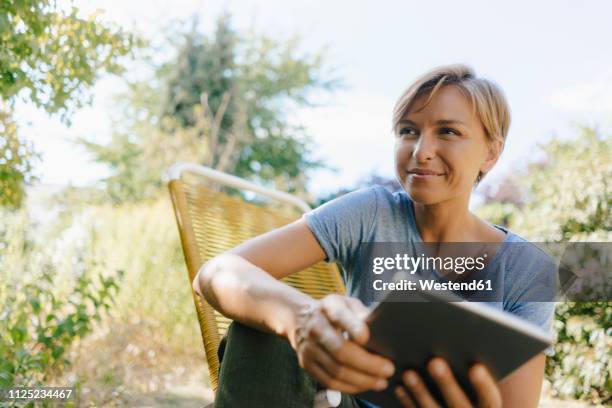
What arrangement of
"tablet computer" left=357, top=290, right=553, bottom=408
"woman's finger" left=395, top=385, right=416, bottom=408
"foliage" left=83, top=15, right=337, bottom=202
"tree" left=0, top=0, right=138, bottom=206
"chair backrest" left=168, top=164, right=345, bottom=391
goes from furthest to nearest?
"foliage" left=83, top=15, right=337, bottom=202 → "tree" left=0, top=0, right=138, bottom=206 → "chair backrest" left=168, top=164, right=345, bottom=391 → "woman's finger" left=395, top=385, right=416, bottom=408 → "tablet computer" left=357, top=290, right=553, bottom=408

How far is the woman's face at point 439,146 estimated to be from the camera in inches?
65.4

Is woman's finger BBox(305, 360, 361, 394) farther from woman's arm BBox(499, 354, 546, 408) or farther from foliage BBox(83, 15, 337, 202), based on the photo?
foliage BBox(83, 15, 337, 202)

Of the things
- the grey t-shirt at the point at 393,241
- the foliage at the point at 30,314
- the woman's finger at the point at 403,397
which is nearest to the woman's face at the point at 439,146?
the grey t-shirt at the point at 393,241

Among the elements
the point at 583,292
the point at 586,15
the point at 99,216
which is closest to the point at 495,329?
the point at 583,292

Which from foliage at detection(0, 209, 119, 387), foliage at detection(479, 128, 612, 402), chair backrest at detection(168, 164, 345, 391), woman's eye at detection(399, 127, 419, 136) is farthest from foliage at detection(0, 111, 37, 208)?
foliage at detection(479, 128, 612, 402)

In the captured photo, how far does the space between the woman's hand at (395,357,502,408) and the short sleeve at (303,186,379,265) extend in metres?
0.62

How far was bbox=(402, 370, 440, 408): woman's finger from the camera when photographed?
1.07 meters

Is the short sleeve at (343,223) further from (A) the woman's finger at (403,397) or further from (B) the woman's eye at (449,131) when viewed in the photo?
(A) the woman's finger at (403,397)

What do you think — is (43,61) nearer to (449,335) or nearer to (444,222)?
(444,222)

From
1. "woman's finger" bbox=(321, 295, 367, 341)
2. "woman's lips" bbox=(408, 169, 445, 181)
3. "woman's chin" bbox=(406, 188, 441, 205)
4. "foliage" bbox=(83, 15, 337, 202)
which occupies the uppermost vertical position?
"foliage" bbox=(83, 15, 337, 202)

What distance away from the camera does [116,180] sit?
64.7 ft

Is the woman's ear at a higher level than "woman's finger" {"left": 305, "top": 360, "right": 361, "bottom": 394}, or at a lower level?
higher

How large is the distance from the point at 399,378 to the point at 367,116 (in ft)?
74.3

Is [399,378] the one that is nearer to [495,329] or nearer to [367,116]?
[495,329]
